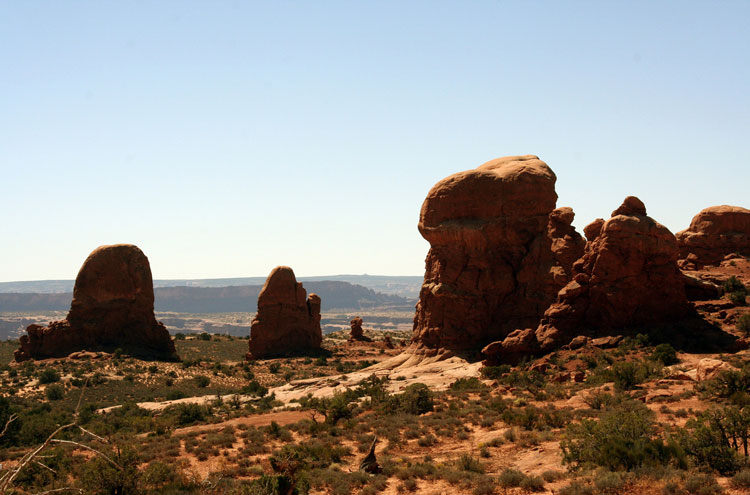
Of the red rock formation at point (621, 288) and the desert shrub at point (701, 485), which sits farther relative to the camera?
the red rock formation at point (621, 288)

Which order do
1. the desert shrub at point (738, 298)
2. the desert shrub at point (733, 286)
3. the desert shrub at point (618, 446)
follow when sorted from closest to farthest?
the desert shrub at point (618, 446) → the desert shrub at point (738, 298) → the desert shrub at point (733, 286)

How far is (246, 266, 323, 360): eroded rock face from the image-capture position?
4972cm

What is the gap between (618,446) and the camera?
1245 cm

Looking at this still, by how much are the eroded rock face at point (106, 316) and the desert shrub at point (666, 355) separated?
36474mm

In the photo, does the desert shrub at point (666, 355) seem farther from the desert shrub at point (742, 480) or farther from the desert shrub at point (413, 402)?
the desert shrub at point (742, 480)

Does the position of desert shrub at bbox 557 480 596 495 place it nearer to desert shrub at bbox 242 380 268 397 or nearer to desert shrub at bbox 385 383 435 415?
desert shrub at bbox 385 383 435 415

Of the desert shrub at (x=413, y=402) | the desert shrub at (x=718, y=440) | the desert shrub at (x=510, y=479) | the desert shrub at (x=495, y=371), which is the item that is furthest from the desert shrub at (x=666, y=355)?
the desert shrub at (x=510, y=479)

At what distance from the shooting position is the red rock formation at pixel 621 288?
26781mm

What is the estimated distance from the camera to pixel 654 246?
87.6ft

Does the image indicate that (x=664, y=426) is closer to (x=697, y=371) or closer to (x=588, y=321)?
(x=697, y=371)

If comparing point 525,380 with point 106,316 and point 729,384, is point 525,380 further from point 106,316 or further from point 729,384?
point 106,316

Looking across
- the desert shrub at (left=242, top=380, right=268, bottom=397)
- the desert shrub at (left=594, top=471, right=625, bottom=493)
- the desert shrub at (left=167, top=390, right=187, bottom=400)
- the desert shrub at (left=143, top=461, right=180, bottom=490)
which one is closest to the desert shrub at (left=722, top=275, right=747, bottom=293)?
the desert shrub at (left=594, top=471, right=625, bottom=493)

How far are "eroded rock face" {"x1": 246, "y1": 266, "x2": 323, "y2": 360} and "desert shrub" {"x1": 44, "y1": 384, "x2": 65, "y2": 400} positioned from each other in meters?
16.2

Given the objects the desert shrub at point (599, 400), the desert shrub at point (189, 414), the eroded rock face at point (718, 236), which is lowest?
the desert shrub at point (189, 414)
